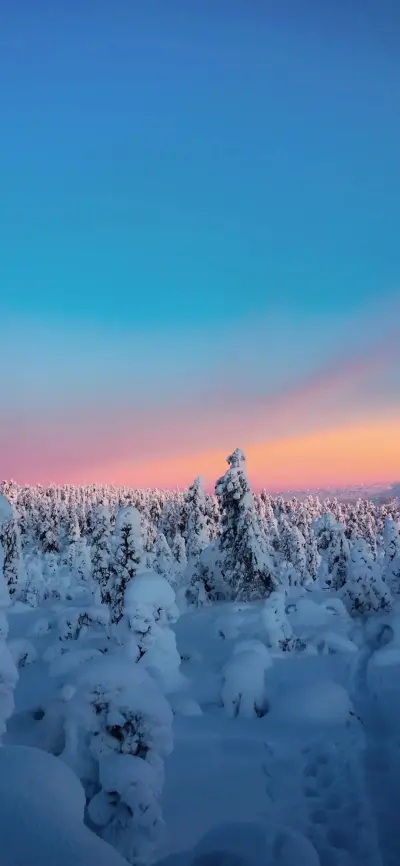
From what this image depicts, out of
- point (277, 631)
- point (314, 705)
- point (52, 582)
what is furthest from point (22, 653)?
point (52, 582)

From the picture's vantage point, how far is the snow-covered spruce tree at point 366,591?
2289 cm

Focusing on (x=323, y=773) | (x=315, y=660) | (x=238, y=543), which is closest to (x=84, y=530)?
(x=238, y=543)

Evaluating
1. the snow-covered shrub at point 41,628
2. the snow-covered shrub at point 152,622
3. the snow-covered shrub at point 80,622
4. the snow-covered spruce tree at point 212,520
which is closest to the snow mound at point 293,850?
the snow-covered shrub at point 152,622

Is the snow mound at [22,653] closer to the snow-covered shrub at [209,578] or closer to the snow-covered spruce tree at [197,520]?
the snow-covered shrub at [209,578]

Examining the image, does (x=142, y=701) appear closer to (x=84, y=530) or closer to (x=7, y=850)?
(x=7, y=850)

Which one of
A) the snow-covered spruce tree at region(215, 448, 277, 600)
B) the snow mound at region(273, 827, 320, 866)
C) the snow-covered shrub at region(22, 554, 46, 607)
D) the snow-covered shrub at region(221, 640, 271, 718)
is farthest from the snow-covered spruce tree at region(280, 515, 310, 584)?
the snow mound at region(273, 827, 320, 866)

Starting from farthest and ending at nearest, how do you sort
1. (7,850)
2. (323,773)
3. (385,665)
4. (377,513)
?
(377,513) < (385,665) < (323,773) < (7,850)

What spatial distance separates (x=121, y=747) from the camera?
6.20m

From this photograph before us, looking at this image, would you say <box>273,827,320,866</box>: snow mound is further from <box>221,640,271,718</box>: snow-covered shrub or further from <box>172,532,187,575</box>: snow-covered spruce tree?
<box>172,532,187,575</box>: snow-covered spruce tree

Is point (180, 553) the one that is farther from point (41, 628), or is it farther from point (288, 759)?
point (288, 759)

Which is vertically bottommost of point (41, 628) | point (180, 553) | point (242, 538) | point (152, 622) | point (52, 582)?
point (52, 582)

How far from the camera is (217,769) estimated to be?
858 centimetres

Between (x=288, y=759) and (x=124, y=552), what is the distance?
14.1 m

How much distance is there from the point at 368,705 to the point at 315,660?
4.27 metres
